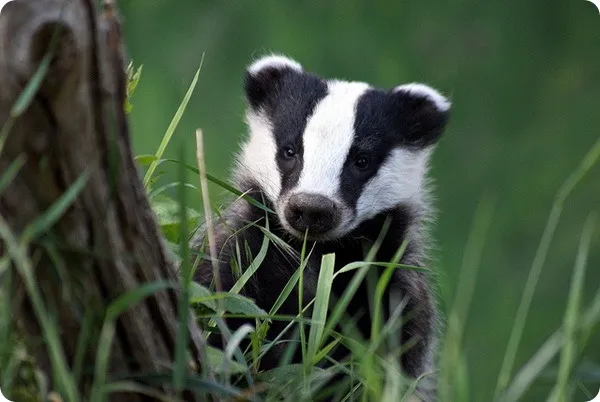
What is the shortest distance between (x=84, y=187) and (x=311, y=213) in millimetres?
1203

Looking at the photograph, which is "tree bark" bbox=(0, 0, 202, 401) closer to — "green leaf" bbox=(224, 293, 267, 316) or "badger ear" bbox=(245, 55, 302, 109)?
"green leaf" bbox=(224, 293, 267, 316)

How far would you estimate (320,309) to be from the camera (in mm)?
1982

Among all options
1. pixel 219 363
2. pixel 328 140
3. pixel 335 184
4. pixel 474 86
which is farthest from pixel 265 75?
pixel 474 86

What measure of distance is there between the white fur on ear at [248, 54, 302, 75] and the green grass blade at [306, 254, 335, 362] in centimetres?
118

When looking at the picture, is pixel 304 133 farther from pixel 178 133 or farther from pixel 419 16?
pixel 419 16

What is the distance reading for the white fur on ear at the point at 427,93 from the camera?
10.3ft

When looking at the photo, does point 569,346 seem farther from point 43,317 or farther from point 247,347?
point 43,317

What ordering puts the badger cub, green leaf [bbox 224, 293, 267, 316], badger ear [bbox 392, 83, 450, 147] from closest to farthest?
green leaf [bbox 224, 293, 267, 316] → the badger cub → badger ear [bbox 392, 83, 450, 147]

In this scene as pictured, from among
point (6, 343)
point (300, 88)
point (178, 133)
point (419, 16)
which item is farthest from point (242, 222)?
point (419, 16)

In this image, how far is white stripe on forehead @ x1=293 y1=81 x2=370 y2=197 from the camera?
277cm

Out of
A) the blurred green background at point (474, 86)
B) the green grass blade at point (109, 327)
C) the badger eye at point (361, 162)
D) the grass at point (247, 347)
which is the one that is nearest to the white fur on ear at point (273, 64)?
the badger eye at point (361, 162)

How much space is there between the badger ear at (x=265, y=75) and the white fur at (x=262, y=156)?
0.17ft

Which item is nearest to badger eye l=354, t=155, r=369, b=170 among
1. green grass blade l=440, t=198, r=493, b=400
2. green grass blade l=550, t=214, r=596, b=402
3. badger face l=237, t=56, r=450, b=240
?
badger face l=237, t=56, r=450, b=240

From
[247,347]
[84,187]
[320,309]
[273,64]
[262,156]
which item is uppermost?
[273,64]
